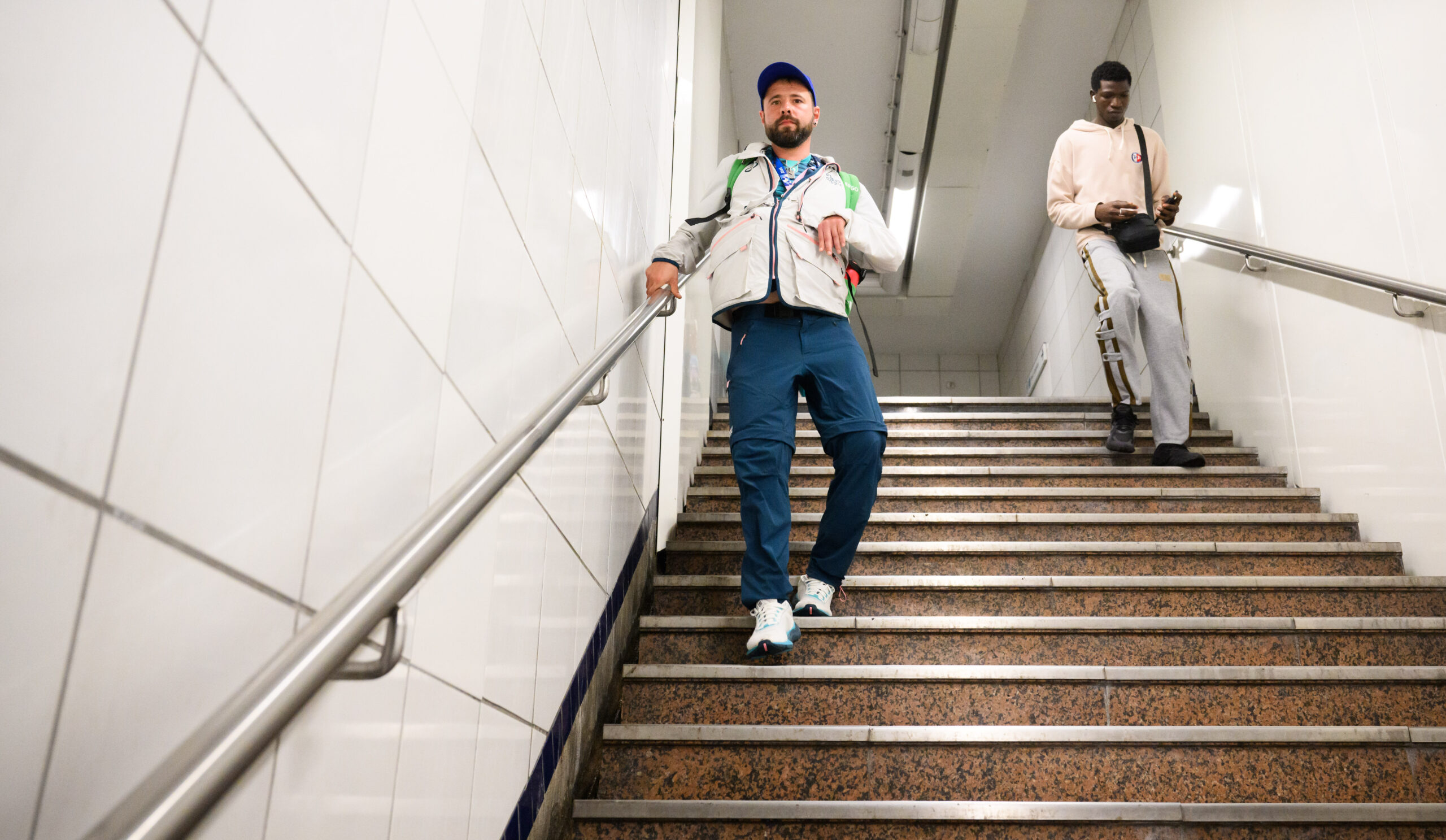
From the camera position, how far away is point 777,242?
98.6 inches

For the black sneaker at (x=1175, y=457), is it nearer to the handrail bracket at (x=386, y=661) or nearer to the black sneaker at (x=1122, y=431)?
the black sneaker at (x=1122, y=431)

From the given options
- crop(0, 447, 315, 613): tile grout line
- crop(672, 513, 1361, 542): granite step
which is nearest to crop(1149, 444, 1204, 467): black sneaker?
crop(672, 513, 1361, 542): granite step

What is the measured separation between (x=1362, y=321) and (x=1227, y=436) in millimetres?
1021

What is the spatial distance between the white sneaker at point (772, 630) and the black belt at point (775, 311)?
2.42ft

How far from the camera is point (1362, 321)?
9.46ft

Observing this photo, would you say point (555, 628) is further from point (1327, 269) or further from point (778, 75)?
point (1327, 269)

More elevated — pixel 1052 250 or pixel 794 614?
pixel 1052 250

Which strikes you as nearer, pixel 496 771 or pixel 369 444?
pixel 369 444

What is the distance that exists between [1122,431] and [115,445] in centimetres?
346

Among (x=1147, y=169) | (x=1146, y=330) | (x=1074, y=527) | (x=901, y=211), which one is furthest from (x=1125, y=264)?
(x=901, y=211)

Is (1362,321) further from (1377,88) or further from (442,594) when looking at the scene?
(442,594)

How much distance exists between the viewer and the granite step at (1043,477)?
332 cm

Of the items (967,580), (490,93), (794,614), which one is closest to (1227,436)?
(967,580)

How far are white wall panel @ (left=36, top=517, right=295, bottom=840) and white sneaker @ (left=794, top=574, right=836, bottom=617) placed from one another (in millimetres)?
1733
